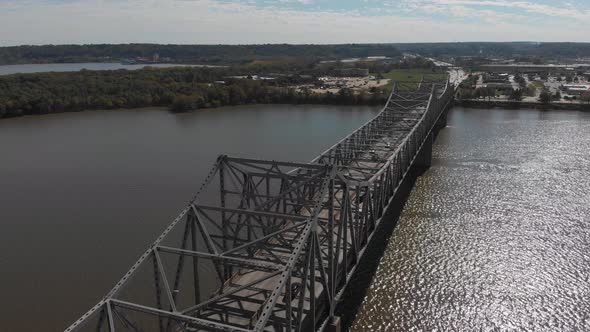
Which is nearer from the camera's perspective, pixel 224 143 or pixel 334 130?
pixel 224 143

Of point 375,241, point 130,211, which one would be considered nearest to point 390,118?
point 375,241

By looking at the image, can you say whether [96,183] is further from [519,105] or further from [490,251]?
[519,105]

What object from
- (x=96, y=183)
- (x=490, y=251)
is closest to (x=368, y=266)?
(x=490, y=251)

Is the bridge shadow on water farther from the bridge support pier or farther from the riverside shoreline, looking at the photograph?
the riverside shoreline

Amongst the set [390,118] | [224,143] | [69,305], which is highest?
[390,118]

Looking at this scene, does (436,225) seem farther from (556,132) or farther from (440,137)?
(556,132)

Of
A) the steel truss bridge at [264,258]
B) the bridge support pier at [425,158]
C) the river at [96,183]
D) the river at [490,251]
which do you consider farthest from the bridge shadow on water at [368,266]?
the river at [96,183]

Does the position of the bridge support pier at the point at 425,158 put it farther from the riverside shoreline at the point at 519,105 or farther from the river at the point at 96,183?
the riverside shoreline at the point at 519,105
